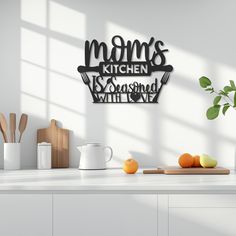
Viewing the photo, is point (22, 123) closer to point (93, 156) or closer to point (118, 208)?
point (93, 156)

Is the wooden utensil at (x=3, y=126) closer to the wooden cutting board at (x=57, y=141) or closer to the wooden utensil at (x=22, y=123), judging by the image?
the wooden utensil at (x=22, y=123)

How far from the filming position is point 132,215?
2.16 m

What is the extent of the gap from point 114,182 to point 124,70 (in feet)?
3.15

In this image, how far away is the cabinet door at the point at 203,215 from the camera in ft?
7.07

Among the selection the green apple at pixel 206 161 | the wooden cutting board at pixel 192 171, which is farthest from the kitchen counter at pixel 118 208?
the green apple at pixel 206 161

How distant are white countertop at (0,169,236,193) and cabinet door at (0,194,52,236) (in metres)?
0.05

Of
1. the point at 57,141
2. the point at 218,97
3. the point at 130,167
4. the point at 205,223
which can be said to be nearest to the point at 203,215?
the point at 205,223

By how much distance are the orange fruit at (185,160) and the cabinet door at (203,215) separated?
1.79ft

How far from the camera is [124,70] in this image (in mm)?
2982

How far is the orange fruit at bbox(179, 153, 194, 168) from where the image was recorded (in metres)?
2.69

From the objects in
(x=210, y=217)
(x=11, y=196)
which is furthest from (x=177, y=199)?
(x=11, y=196)

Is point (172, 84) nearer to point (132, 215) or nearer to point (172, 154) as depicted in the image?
point (172, 154)

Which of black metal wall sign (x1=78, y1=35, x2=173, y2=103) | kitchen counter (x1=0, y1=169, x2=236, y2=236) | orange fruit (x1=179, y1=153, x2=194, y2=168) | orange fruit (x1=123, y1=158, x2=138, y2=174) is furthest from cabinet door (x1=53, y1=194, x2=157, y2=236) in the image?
black metal wall sign (x1=78, y1=35, x2=173, y2=103)

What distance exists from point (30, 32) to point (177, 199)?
145 cm
